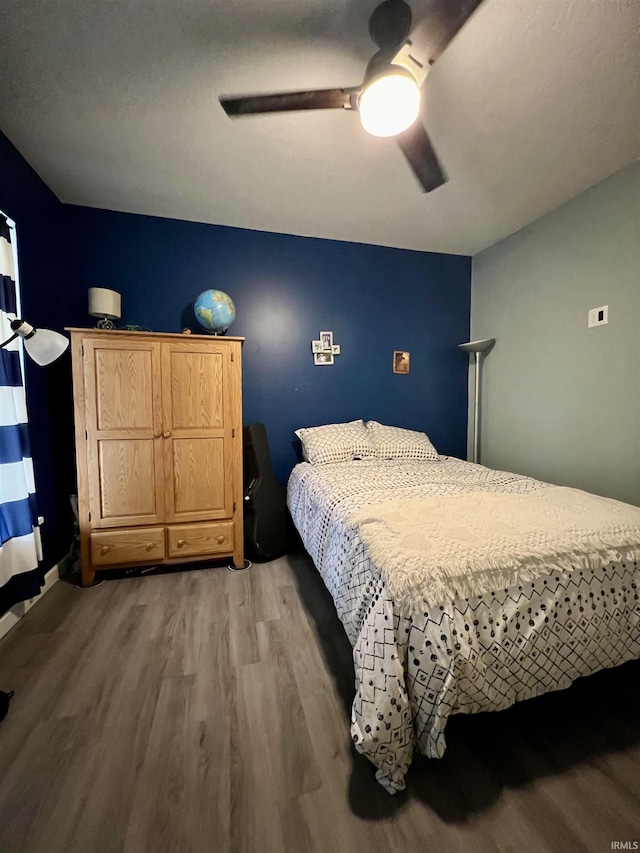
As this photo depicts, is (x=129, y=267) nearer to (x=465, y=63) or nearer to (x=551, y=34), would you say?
(x=465, y=63)

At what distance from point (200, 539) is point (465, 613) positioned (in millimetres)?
1796

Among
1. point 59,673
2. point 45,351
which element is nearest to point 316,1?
point 45,351

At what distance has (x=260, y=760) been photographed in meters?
1.05

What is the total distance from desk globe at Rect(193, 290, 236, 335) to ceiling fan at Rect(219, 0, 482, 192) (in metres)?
1.22

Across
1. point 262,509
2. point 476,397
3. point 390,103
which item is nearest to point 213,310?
point 262,509

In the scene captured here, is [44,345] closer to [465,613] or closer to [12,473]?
[12,473]

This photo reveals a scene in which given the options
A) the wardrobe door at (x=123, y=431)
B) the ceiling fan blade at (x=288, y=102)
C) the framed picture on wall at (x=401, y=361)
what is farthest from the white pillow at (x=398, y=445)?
the ceiling fan blade at (x=288, y=102)

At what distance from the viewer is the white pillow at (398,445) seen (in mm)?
2668

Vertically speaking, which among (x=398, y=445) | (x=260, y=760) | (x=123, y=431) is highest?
(x=123, y=431)

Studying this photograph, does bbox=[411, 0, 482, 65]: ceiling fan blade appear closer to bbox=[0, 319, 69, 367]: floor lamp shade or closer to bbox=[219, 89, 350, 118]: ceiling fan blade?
bbox=[219, 89, 350, 118]: ceiling fan blade

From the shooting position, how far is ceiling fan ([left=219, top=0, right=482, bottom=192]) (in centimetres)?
98

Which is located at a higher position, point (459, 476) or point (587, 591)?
point (459, 476)

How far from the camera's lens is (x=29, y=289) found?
1927 millimetres

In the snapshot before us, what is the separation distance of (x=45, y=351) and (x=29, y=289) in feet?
3.70
